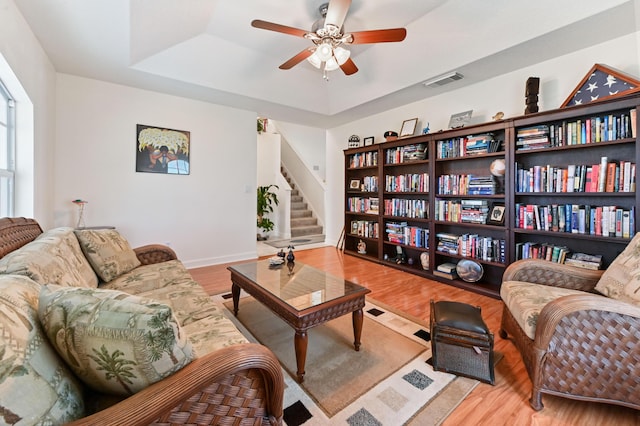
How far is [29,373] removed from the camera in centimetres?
58

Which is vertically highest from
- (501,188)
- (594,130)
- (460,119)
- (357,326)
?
(460,119)

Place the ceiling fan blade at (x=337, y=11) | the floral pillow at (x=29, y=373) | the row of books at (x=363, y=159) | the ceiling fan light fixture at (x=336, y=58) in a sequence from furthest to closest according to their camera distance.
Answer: the row of books at (x=363, y=159)
the ceiling fan light fixture at (x=336, y=58)
the ceiling fan blade at (x=337, y=11)
the floral pillow at (x=29, y=373)

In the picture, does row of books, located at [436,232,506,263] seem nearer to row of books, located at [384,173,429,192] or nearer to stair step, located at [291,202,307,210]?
row of books, located at [384,173,429,192]

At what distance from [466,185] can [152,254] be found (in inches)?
125

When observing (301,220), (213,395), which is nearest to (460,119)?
(213,395)

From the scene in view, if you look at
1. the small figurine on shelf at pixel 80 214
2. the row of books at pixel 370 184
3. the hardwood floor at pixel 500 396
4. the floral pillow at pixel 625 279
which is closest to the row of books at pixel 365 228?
the row of books at pixel 370 184

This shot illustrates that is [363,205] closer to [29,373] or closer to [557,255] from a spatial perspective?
[557,255]

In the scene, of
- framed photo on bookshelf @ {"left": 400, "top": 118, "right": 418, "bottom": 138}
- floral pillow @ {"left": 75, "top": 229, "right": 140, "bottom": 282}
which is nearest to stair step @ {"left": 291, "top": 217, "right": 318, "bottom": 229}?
framed photo on bookshelf @ {"left": 400, "top": 118, "right": 418, "bottom": 138}

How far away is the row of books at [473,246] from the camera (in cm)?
275

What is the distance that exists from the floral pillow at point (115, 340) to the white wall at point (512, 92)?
11.3ft

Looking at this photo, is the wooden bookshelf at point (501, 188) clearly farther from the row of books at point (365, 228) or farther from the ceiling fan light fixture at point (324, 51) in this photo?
the ceiling fan light fixture at point (324, 51)

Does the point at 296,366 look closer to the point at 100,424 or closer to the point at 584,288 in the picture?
the point at 100,424

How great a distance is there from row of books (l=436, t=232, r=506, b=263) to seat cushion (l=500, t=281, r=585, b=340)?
1.07 metres

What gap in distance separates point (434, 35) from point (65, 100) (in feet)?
13.0
